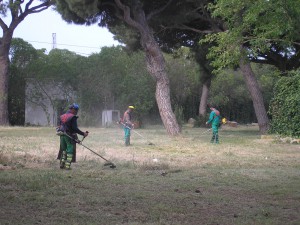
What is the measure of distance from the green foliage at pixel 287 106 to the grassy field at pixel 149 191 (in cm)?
711

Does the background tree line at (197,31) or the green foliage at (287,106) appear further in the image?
the green foliage at (287,106)

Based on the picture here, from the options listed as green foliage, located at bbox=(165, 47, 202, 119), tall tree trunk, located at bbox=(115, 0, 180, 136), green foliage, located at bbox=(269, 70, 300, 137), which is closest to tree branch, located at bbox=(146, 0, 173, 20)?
tall tree trunk, located at bbox=(115, 0, 180, 136)

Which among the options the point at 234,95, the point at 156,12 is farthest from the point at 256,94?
the point at 234,95

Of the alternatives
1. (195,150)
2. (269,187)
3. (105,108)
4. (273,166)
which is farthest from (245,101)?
(269,187)

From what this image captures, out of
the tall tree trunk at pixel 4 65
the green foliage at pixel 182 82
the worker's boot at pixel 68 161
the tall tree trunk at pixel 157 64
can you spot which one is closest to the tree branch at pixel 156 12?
the tall tree trunk at pixel 157 64

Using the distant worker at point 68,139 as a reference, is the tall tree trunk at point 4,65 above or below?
above

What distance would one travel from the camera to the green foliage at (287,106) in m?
19.0

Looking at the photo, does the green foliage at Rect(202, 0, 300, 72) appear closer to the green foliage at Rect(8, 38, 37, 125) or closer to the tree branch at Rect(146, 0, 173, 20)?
the tree branch at Rect(146, 0, 173, 20)

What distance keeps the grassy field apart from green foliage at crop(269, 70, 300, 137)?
711cm

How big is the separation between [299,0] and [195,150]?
580 cm

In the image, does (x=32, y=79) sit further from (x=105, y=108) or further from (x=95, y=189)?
(x=95, y=189)

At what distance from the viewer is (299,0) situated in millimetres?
14141

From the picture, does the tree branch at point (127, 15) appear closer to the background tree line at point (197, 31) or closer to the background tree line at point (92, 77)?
the background tree line at point (197, 31)

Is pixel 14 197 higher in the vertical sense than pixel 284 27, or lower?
lower
